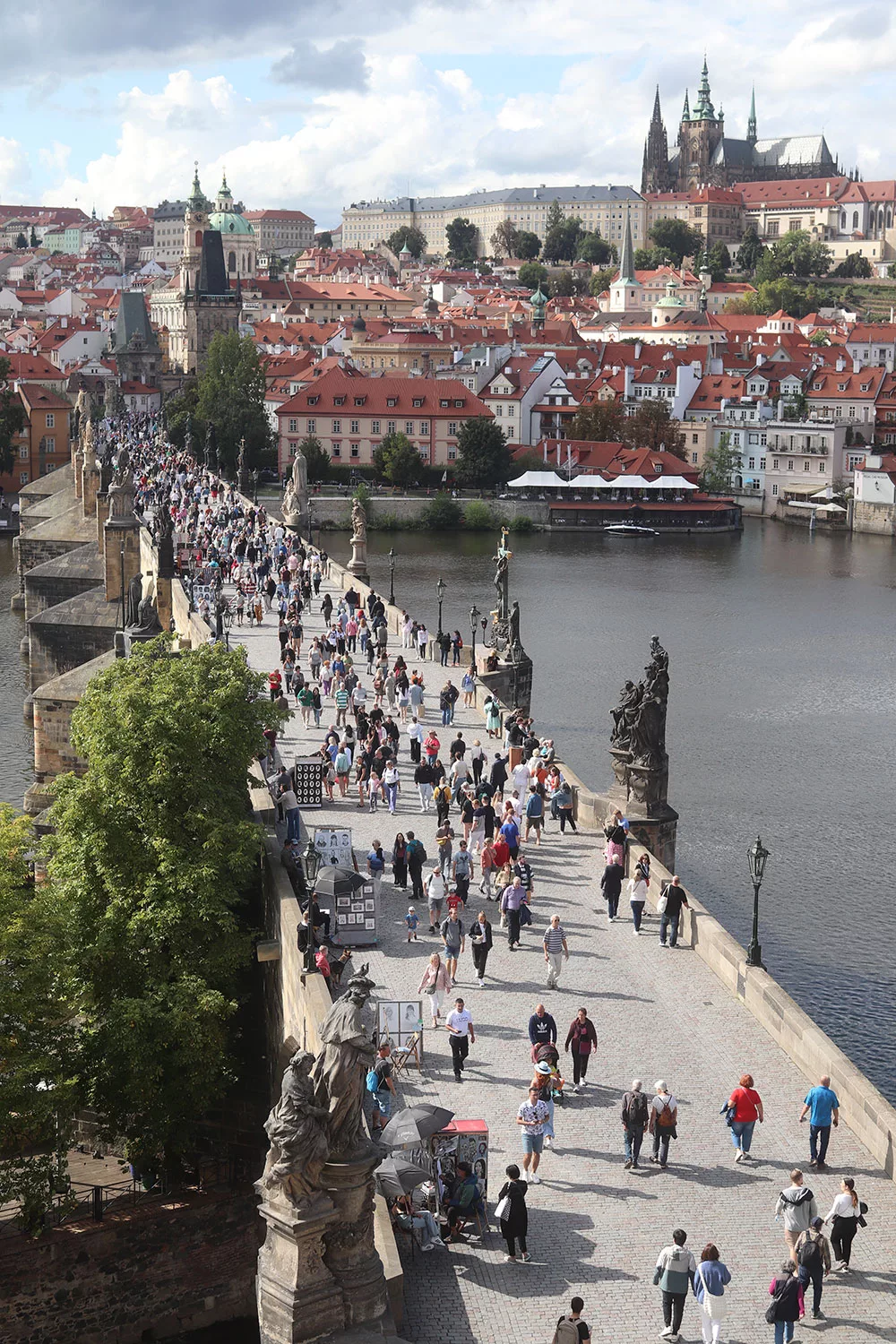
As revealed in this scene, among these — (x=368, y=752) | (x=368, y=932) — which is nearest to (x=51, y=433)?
(x=368, y=752)

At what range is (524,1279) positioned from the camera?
1273 centimetres

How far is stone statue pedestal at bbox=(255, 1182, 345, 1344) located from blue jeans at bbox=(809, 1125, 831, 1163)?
183 inches

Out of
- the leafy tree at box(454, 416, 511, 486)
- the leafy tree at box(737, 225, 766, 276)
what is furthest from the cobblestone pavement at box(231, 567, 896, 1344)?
the leafy tree at box(737, 225, 766, 276)

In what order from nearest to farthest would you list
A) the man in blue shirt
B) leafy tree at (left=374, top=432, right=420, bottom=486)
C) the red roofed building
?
the man in blue shirt → leafy tree at (left=374, top=432, right=420, bottom=486) → the red roofed building

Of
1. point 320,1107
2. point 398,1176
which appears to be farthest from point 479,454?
point 320,1107

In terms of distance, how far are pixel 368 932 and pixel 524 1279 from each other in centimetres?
669

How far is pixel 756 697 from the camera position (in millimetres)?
48312

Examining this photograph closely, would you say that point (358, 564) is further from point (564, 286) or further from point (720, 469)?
point (564, 286)

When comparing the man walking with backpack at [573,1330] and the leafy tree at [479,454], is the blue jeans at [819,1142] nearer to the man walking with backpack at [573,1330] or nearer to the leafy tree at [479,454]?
the man walking with backpack at [573,1330]

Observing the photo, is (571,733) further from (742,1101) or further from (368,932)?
(742,1101)

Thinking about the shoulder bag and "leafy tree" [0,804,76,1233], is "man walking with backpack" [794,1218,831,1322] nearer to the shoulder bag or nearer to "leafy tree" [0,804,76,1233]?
the shoulder bag

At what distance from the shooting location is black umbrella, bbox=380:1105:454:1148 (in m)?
13.5

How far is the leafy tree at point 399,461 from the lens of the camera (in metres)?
94.5

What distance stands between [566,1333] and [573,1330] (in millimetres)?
51
